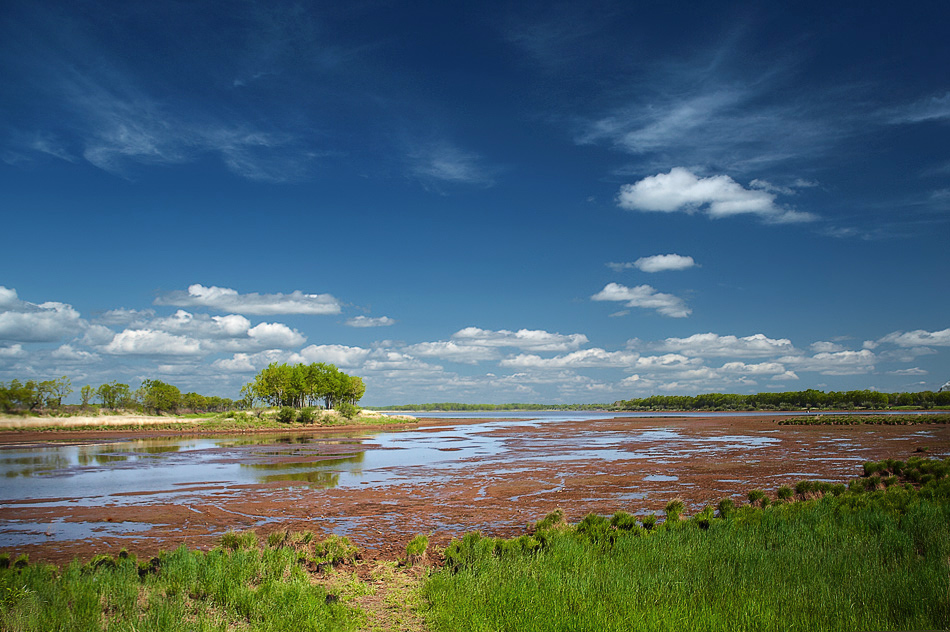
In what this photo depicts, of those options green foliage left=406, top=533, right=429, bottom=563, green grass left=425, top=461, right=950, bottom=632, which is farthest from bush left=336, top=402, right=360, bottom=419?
green grass left=425, top=461, right=950, bottom=632

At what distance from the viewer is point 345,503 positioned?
1941 centimetres

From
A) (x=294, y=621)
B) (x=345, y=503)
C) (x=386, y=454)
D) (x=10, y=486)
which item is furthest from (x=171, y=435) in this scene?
(x=294, y=621)

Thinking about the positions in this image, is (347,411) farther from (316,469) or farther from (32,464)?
(316,469)

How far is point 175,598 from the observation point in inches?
323

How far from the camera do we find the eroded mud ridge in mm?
15227

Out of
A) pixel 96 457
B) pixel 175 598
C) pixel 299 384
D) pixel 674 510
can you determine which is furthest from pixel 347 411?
pixel 175 598

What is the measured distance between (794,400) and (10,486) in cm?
19827

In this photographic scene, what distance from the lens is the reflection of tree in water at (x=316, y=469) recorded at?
82.9ft

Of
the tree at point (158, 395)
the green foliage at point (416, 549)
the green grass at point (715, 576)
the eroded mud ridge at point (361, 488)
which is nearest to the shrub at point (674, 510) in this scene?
the green grass at point (715, 576)

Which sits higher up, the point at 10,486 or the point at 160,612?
the point at 160,612

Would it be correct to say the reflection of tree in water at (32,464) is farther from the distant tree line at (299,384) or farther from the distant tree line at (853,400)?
the distant tree line at (853,400)

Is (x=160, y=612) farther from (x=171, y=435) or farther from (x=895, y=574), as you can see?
(x=171, y=435)

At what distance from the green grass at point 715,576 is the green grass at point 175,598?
2094 millimetres

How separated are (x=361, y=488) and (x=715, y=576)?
17288mm
